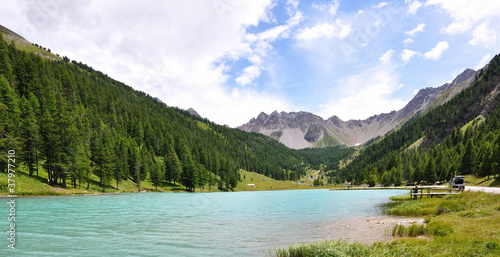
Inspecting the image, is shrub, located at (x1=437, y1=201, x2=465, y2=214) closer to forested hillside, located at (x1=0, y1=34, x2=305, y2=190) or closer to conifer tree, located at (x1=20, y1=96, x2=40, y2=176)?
forested hillside, located at (x1=0, y1=34, x2=305, y2=190)

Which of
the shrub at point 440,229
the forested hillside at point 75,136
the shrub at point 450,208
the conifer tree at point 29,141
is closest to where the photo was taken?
the shrub at point 440,229

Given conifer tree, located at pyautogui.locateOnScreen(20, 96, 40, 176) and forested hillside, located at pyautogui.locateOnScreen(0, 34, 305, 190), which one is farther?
forested hillside, located at pyautogui.locateOnScreen(0, 34, 305, 190)

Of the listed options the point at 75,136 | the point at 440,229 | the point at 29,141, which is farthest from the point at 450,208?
the point at 75,136

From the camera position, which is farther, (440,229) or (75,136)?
(75,136)

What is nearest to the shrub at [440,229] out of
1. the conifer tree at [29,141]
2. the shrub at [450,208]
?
the shrub at [450,208]

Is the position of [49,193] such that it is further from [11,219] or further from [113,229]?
[113,229]

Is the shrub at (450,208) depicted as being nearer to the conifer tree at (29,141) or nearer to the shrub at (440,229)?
the shrub at (440,229)

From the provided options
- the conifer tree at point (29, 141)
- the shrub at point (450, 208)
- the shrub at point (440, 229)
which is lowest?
the shrub at point (450, 208)

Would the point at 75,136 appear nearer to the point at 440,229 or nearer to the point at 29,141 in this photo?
the point at 29,141

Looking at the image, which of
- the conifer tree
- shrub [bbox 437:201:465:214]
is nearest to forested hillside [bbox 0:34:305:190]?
the conifer tree

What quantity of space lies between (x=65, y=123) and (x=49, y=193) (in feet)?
70.3

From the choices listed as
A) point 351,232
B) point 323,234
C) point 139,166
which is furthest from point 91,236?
point 139,166

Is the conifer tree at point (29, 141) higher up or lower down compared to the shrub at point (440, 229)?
higher up

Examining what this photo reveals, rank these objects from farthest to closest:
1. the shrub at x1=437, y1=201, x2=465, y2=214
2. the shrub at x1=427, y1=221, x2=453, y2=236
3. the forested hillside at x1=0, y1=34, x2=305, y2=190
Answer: the forested hillside at x1=0, y1=34, x2=305, y2=190 → the shrub at x1=437, y1=201, x2=465, y2=214 → the shrub at x1=427, y1=221, x2=453, y2=236
